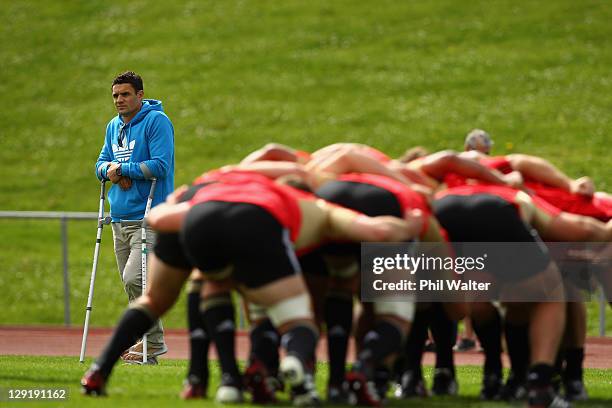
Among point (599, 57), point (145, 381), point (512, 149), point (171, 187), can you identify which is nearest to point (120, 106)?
point (171, 187)

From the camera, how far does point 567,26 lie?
117 feet

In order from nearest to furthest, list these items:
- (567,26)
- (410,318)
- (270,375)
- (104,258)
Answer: (410,318)
(270,375)
(104,258)
(567,26)

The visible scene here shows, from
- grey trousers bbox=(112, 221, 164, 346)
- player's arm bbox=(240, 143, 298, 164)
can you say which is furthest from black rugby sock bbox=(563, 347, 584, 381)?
grey trousers bbox=(112, 221, 164, 346)

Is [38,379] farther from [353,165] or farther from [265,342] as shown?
[353,165]

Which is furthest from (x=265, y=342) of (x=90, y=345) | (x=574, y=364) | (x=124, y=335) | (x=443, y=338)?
(x=90, y=345)

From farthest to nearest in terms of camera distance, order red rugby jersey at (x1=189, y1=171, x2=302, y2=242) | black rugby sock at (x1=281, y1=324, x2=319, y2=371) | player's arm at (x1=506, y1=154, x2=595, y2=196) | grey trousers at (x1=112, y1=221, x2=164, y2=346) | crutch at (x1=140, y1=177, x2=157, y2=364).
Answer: grey trousers at (x1=112, y1=221, x2=164, y2=346), crutch at (x1=140, y1=177, x2=157, y2=364), player's arm at (x1=506, y1=154, x2=595, y2=196), red rugby jersey at (x1=189, y1=171, x2=302, y2=242), black rugby sock at (x1=281, y1=324, x2=319, y2=371)

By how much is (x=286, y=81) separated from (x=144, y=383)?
25.8 metres

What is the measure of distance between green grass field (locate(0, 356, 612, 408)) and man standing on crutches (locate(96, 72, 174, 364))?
88cm

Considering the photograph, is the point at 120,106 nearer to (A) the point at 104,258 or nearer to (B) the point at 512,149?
(A) the point at 104,258

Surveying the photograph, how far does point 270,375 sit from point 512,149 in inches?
827

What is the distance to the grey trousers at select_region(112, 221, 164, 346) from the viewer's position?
458 inches

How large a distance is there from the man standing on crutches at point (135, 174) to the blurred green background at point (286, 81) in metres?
Result: 12.2

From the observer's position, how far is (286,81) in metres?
34.3

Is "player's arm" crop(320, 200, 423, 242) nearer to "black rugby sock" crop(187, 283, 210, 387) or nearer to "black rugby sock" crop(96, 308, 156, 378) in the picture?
"black rugby sock" crop(187, 283, 210, 387)
